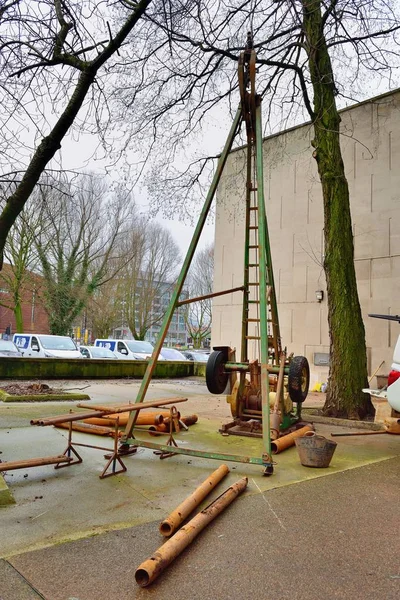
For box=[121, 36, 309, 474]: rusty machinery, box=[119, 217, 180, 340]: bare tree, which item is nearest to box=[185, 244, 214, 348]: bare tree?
box=[119, 217, 180, 340]: bare tree

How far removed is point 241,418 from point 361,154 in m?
9.39

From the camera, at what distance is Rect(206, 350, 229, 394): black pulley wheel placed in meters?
6.54

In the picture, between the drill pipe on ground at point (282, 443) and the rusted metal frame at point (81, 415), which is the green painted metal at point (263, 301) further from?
the rusted metal frame at point (81, 415)

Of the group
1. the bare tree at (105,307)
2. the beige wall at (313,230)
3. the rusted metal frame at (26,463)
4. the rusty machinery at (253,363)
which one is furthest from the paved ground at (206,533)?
the bare tree at (105,307)

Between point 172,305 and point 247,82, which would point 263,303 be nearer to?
point 172,305

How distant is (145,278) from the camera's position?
38281 millimetres

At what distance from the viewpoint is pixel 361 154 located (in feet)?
43.4

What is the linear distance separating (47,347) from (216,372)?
14212 mm

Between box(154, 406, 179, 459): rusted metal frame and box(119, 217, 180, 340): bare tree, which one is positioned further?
box(119, 217, 180, 340): bare tree

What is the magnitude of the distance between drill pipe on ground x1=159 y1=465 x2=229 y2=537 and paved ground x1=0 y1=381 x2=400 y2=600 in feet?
0.29

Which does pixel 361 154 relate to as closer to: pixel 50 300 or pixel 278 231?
pixel 278 231

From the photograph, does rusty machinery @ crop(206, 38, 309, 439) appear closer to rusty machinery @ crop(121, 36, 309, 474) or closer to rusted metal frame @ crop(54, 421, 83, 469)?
rusty machinery @ crop(121, 36, 309, 474)

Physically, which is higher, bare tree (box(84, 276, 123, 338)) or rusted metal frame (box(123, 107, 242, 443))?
bare tree (box(84, 276, 123, 338))

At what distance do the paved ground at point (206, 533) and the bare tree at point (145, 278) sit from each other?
31.4 m
